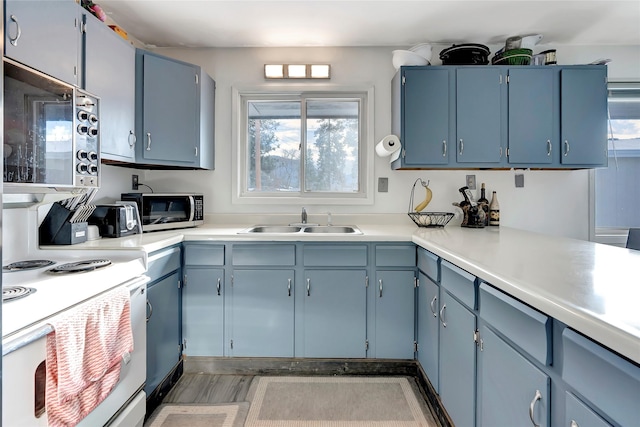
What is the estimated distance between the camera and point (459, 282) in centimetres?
146

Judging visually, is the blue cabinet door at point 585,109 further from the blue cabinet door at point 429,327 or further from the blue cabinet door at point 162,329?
the blue cabinet door at point 162,329

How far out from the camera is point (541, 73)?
235 cm

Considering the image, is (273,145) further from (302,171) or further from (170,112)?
(170,112)

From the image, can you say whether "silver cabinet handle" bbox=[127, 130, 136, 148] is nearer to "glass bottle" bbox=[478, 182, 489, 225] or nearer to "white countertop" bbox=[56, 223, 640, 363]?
"white countertop" bbox=[56, 223, 640, 363]

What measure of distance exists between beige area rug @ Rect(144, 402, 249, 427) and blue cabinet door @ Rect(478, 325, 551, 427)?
121 centimetres

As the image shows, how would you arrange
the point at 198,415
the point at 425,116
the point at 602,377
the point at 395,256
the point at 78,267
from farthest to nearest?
the point at 425,116 → the point at 395,256 → the point at 198,415 → the point at 78,267 → the point at 602,377

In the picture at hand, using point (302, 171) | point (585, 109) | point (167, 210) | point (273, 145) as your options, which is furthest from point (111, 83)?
point (585, 109)

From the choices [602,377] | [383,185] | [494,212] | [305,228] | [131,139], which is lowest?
[602,377]

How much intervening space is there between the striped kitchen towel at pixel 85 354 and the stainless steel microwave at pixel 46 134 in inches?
18.7

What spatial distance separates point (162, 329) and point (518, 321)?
1.79 metres

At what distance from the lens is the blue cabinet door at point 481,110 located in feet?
7.73

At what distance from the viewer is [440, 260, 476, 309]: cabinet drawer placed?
1332 mm

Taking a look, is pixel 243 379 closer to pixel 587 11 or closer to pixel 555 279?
pixel 555 279

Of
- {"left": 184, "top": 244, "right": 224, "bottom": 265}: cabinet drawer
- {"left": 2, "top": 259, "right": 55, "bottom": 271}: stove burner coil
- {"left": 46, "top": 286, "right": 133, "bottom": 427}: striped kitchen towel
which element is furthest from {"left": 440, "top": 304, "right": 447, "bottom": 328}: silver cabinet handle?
{"left": 2, "top": 259, "right": 55, "bottom": 271}: stove burner coil
